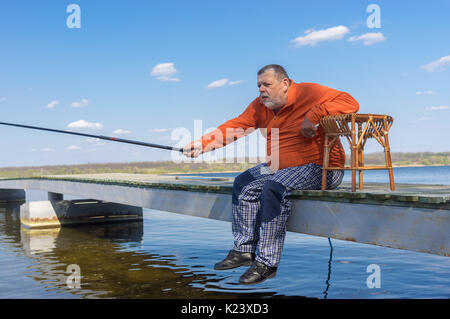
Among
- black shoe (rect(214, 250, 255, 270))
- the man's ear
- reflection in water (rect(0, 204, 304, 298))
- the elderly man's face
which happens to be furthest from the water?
the man's ear

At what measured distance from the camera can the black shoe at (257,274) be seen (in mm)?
4898

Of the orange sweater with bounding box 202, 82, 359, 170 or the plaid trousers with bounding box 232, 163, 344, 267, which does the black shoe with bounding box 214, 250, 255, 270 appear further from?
the orange sweater with bounding box 202, 82, 359, 170

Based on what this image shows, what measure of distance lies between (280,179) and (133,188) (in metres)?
6.09

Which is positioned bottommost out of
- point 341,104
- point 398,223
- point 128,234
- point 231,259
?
point 128,234

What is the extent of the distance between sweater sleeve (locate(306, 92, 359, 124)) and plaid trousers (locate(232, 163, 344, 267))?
621 mm

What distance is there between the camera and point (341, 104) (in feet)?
16.4

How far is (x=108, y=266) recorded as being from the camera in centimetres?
966

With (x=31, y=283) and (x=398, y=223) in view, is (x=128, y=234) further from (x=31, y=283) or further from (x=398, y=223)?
(x=398, y=223)

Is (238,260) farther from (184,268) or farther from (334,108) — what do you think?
(184,268)

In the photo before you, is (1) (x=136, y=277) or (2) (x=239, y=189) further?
(1) (x=136, y=277)

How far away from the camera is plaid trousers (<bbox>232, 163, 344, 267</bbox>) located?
5016mm
